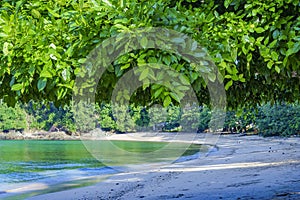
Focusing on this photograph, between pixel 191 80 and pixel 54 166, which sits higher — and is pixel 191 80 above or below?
above

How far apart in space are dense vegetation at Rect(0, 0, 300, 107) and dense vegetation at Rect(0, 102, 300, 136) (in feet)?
50.8

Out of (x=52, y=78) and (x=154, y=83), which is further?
(x=52, y=78)

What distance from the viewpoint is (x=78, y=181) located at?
2386 centimetres

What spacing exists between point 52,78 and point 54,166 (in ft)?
104

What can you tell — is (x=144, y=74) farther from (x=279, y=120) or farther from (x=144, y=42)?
(x=279, y=120)

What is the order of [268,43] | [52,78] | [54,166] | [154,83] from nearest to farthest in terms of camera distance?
[154,83], [52,78], [268,43], [54,166]

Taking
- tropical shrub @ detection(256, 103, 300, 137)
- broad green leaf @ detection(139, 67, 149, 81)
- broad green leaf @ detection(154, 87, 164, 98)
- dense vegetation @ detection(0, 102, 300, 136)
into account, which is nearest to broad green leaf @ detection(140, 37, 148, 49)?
broad green leaf @ detection(139, 67, 149, 81)

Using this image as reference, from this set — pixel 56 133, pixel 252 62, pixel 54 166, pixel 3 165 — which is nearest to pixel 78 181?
pixel 54 166

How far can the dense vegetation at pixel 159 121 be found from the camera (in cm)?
3225

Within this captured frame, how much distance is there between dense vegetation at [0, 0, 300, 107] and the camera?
3209 millimetres

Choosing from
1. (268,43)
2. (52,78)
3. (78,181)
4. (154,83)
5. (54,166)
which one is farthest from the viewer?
(54,166)

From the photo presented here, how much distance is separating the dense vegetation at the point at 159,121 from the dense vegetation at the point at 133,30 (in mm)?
15489

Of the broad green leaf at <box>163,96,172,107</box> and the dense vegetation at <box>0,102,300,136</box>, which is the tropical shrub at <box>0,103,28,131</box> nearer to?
the dense vegetation at <box>0,102,300,136</box>

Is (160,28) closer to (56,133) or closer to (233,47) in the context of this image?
(233,47)
